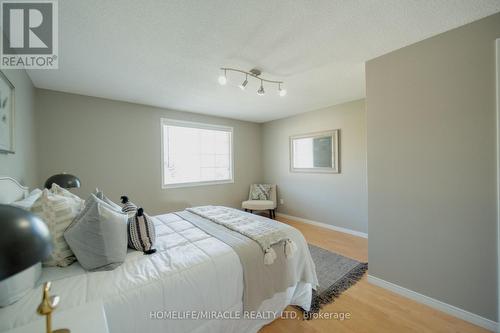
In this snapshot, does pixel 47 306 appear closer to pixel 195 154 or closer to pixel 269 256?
pixel 269 256

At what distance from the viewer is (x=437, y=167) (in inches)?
69.0

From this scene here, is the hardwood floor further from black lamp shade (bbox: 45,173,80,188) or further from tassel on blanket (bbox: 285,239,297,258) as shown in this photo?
black lamp shade (bbox: 45,173,80,188)

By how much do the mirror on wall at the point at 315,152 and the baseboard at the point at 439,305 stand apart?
2.05 m

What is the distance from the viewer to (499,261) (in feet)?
4.83

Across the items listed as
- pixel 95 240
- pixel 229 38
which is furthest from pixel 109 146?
pixel 229 38

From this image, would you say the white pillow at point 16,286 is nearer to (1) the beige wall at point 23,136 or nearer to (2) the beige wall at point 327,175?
(1) the beige wall at point 23,136

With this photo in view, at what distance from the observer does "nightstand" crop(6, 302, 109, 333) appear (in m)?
0.69

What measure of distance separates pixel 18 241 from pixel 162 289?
886 mm

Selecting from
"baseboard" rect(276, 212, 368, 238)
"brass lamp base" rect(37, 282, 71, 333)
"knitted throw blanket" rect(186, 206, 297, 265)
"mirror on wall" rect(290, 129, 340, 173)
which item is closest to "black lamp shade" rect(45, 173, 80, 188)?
"knitted throw blanket" rect(186, 206, 297, 265)

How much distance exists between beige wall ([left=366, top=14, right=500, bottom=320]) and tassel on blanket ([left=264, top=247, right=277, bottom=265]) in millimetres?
1268

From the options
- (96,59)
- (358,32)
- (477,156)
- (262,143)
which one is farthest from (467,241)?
(262,143)

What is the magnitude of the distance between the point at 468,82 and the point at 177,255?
2635 millimetres

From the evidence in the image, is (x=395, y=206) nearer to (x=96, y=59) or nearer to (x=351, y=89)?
(x=351, y=89)

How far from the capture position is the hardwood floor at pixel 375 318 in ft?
5.16
